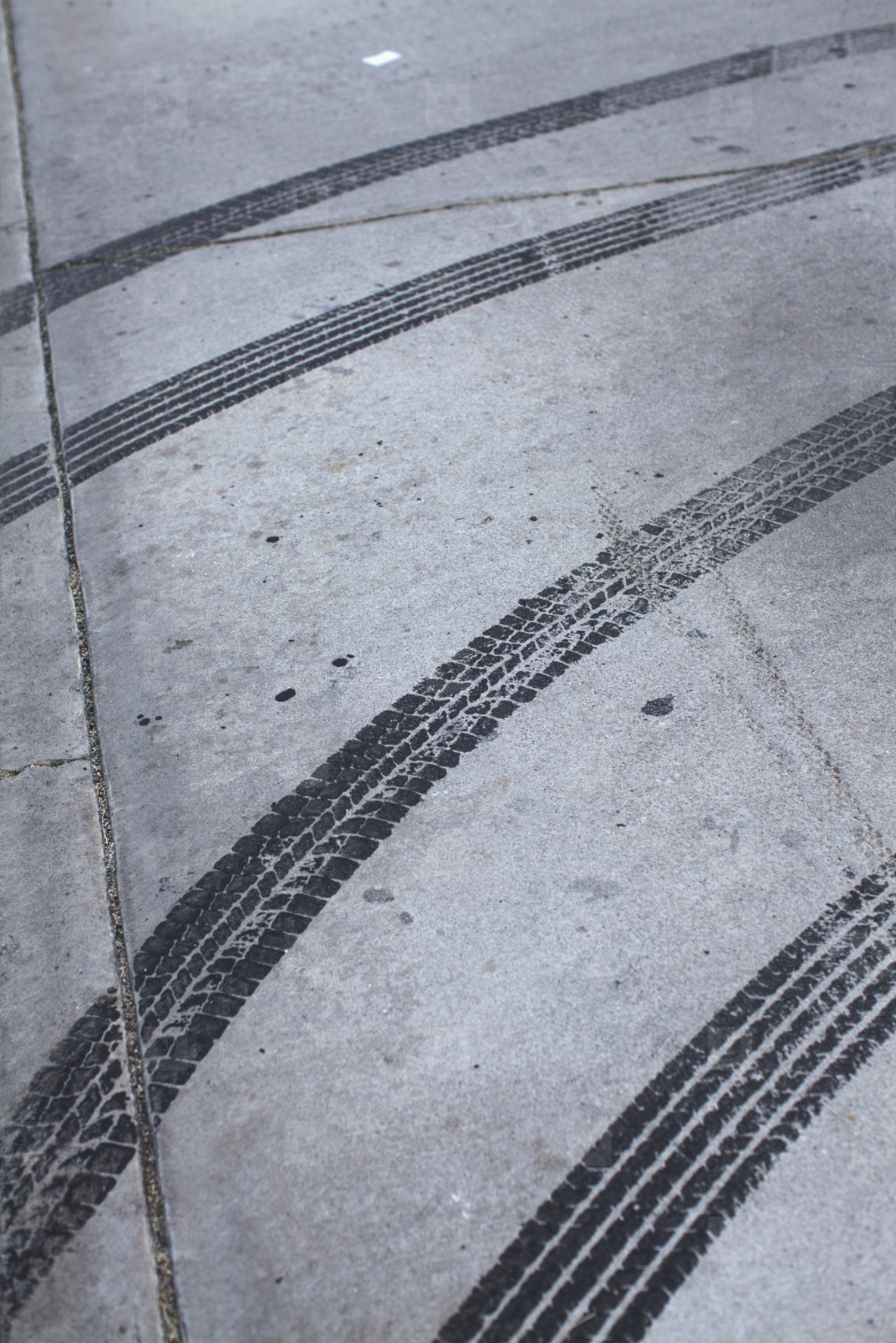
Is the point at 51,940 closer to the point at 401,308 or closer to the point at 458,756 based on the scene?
the point at 458,756

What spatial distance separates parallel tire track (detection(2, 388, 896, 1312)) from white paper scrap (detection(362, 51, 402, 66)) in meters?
5.03

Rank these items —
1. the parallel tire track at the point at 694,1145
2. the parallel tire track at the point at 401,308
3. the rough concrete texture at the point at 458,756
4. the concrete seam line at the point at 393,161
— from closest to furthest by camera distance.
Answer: the parallel tire track at the point at 694,1145 < the rough concrete texture at the point at 458,756 < the parallel tire track at the point at 401,308 < the concrete seam line at the point at 393,161

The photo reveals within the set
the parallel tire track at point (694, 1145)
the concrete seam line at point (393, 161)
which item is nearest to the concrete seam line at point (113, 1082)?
the parallel tire track at point (694, 1145)

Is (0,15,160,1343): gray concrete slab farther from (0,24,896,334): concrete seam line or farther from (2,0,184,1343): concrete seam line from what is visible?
(0,24,896,334): concrete seam line

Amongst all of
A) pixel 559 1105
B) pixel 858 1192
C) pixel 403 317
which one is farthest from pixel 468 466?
pixel 858 1192

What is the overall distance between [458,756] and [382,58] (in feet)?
20.7

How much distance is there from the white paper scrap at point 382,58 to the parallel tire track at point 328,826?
5.03m

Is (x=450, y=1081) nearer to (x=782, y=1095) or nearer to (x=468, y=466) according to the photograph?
(x=782, y=1095)

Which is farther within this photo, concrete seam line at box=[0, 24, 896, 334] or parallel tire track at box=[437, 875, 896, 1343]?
concrete seam line at box=[0, 24, 896, 334]

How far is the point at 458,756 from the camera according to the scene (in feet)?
9.16

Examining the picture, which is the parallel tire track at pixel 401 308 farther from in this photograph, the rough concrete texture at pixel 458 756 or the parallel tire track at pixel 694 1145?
the parallel tire track at pixel 694 1145

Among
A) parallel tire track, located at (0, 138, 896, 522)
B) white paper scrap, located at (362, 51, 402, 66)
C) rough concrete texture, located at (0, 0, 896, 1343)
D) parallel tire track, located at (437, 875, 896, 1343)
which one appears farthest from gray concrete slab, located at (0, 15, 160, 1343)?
white paper scrap, located at (362, 51, 402, 66)

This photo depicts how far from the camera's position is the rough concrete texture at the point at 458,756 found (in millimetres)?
1969

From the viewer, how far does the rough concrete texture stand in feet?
6.46
